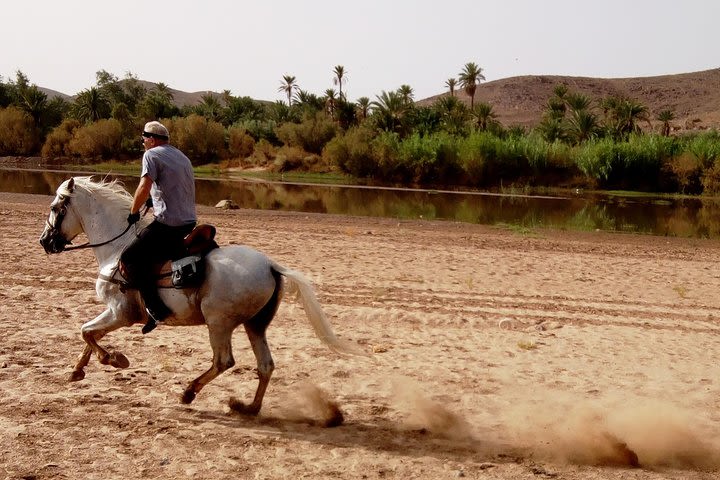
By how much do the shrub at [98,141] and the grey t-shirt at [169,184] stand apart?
68234mm

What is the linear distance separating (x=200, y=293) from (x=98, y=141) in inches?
2734

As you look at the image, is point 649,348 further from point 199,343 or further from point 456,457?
point 199,343

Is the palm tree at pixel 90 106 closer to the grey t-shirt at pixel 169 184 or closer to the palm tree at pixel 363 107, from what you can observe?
the palm tree at pixel 363 107

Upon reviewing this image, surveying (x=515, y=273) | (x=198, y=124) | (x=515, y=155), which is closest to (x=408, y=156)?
(x=515, y=155)

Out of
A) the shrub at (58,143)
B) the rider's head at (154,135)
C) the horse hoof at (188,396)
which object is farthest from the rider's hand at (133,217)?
the shrub at (58,143)

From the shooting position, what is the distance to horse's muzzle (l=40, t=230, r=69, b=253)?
7.58 m

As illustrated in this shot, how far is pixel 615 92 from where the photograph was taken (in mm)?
146625

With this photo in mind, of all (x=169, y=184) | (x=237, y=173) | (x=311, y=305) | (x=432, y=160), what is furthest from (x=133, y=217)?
(x=237, y=173)

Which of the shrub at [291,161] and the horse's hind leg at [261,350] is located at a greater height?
the shrub at [291,161]

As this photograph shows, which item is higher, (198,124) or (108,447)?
(198,124)

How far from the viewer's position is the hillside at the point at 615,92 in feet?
424

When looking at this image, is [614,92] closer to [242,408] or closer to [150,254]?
[242,408]

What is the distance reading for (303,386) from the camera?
7.77 meters

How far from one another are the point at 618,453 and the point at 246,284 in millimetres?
3707
